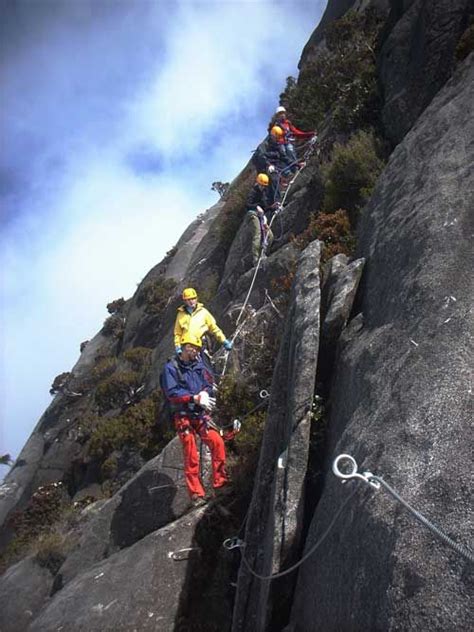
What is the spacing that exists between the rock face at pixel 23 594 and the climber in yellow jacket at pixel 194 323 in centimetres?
665

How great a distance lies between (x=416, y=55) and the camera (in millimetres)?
11844

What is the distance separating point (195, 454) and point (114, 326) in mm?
20479

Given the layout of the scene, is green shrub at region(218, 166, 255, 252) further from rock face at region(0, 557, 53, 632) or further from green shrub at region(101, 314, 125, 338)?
rock face at region(0, 557, 53, 632)

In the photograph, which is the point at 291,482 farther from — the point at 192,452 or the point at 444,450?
the point at 192,452

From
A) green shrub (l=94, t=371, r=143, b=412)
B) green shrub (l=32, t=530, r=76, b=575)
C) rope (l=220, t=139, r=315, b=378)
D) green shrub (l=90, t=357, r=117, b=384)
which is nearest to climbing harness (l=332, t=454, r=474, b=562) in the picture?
rope (l=220, t=139, r=315, b=378)

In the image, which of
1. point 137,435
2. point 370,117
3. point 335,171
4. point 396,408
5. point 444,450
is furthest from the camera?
point 137,435

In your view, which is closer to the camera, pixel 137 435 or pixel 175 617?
pixel 175 617

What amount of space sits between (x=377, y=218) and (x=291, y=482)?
14.0ft

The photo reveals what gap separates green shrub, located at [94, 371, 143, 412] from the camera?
64.7 ft

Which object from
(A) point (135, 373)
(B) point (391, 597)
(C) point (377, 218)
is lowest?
(B) point (391, 597)

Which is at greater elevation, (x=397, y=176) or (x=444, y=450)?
(x=397, y=176)

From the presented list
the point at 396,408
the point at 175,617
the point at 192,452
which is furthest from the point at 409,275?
the point at 175,617

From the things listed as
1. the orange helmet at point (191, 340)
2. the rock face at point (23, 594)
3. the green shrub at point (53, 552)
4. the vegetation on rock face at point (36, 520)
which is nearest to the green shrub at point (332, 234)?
the orange helmet at point (191, 340)

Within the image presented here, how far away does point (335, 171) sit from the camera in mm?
12914
